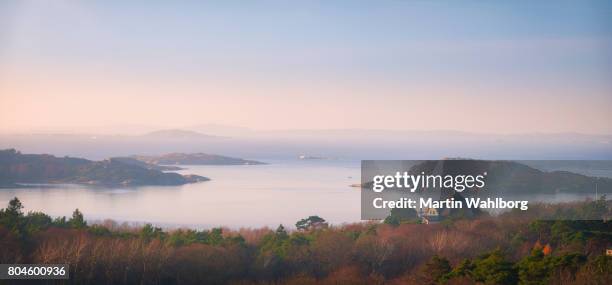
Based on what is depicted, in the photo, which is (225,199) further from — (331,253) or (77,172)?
(331,253)

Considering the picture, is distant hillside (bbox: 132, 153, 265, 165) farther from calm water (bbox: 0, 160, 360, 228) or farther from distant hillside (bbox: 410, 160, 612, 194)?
distant hillside (bbox: 410, 160, 612, 194)

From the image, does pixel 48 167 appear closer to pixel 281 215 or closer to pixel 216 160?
pixel 216 160

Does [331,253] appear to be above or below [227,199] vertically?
below

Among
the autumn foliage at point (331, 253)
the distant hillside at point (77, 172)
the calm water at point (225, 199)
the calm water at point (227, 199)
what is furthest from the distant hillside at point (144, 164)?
the autumn foliage at point (331, 253)

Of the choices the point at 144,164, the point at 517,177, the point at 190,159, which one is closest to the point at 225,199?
the point at 190,159

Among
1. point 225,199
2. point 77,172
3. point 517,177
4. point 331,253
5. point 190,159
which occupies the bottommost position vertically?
point 331,253

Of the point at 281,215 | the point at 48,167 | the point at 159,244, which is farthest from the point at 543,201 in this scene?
the point at 48,167
